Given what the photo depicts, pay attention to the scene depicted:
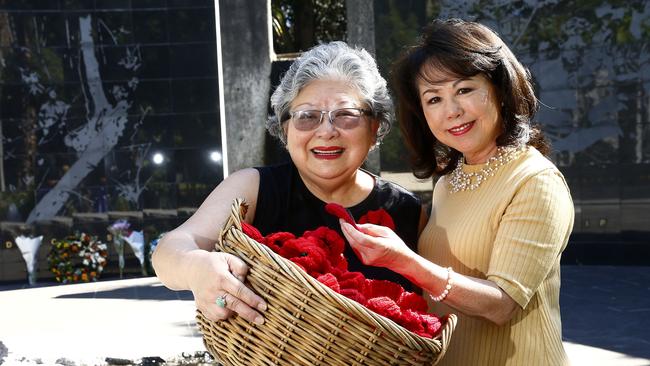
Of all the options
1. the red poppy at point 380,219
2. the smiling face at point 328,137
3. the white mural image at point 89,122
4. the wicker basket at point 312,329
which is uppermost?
the smiling face at point 328,137

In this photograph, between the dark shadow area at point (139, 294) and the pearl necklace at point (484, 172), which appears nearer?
the pearl necklace at point (484, 172)

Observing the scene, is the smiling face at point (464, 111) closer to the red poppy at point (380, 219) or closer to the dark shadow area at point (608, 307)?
the red poppy at point (380, 219)

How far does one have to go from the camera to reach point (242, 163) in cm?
964

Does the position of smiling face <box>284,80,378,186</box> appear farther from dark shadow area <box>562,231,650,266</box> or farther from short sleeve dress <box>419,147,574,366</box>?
dark shadow area <box>562,231,650,266</box>

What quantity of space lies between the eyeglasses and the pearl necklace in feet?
1.06

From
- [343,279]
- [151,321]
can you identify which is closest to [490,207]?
[343,279]

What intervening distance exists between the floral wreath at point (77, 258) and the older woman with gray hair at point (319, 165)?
7.80 meters

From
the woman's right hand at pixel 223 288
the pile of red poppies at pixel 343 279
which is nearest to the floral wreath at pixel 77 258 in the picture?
the woman's right hand at pixel 223 288

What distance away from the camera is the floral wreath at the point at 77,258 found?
9.30 m

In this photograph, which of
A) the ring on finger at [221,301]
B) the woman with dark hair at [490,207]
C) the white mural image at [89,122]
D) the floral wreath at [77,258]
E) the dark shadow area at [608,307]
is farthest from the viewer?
the white mural image at [89,122]

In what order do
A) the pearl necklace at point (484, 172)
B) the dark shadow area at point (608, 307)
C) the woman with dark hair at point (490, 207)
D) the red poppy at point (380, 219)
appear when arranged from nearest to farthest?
the woman with dark hair at point (490, 207) → the red poppy at point (380, 219) → the pearl necklace at point (484, 172) → the dark shadow area at point (608, 307)

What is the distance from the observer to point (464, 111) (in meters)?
1.90

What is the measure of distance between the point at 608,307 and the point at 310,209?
5.15m

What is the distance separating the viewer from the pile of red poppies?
1.41 m
